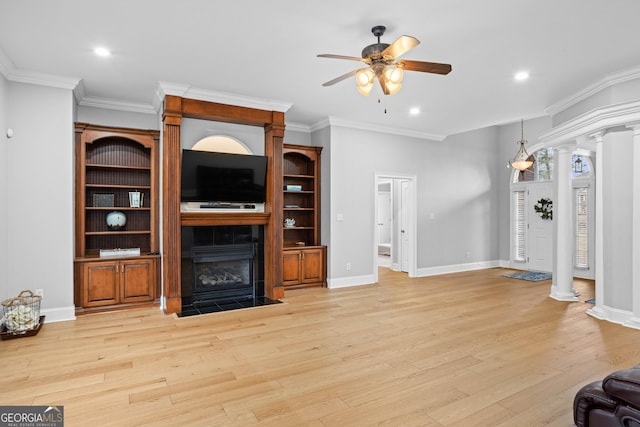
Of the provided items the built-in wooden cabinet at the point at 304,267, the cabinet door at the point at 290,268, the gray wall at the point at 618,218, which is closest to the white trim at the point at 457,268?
the built-in wooden cabinet at the point at 304,267

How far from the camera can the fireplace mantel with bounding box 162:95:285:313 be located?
4879mm

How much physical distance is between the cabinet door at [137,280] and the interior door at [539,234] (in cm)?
784

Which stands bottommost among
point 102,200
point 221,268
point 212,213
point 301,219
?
point 221,268

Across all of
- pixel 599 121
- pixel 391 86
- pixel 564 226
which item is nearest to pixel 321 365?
pixel 391 86

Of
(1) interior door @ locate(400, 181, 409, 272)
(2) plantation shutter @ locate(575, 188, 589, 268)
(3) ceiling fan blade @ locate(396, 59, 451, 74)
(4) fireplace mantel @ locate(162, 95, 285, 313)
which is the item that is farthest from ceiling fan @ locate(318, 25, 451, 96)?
(2) plantation shutter @ locate(575, 188, 589, 268)

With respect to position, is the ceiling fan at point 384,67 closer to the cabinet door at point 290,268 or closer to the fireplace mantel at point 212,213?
the fireplace mantel at point 212,213

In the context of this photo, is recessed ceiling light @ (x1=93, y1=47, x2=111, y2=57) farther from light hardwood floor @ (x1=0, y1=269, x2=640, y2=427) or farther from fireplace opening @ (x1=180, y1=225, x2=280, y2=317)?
light hardwood floor @ (x1=0, y1=269, x2=640, y2=427)

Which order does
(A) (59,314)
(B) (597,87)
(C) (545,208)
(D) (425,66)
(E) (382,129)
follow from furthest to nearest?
(C) (545,208) < (E) (382,129) < (B) (597,87) < (A) (59,314) < (D) (425,66)

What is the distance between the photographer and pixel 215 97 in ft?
16.7

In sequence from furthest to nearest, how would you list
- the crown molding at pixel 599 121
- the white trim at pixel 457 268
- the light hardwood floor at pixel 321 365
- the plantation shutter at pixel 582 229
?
the white trim at pixel 457 268 → the plantation shutter at pixel 582 229 → the crown molding at pixel 599 121 → the light hardwood floor at pixel 321 365

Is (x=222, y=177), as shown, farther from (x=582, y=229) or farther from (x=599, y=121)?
(x=582, y=229)

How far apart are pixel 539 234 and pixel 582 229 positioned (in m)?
0.91

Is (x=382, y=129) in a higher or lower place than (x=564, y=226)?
higher

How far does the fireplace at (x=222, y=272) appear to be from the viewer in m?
5.41
